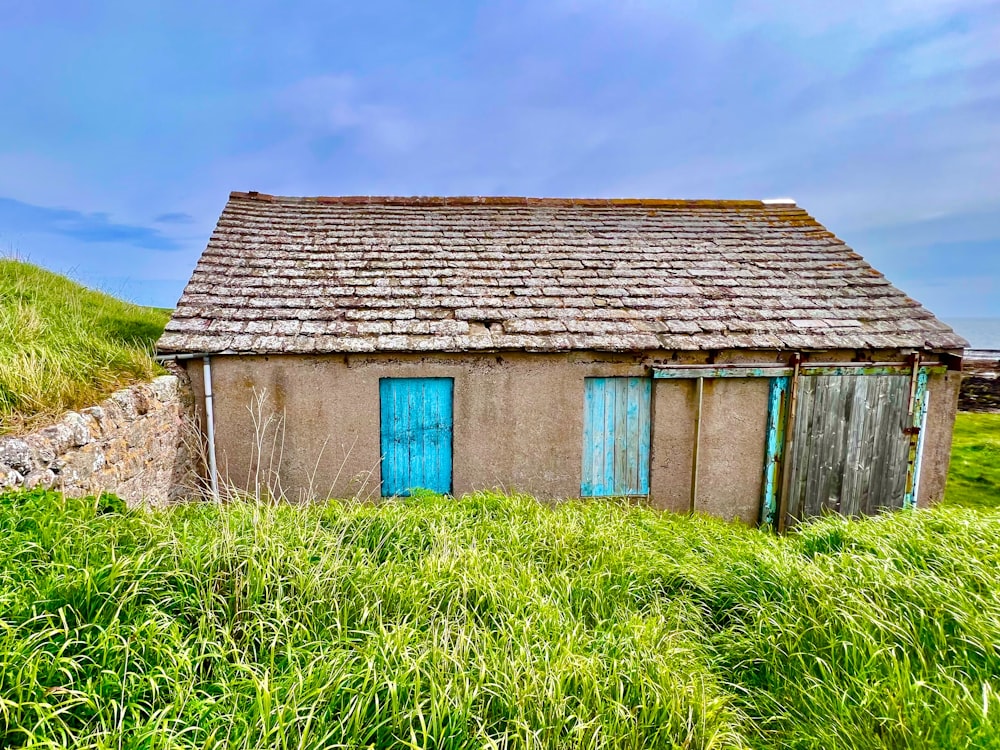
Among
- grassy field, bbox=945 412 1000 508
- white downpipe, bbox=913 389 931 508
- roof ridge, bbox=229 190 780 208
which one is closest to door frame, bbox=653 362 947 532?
white downpipe, bbox=913 389 931 508

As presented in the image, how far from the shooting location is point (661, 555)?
4426 millimetres

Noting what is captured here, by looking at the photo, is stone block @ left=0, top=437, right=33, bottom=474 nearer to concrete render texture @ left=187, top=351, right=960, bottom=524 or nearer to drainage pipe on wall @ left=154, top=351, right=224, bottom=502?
concrete render texture @ left=187, top=351, right=960, bottom=524

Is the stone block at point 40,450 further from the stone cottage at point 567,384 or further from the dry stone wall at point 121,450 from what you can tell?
the stone cottage at point 567,384

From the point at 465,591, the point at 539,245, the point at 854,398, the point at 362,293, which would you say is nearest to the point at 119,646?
the point at 465,591

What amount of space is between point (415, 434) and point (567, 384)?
90.4 inches

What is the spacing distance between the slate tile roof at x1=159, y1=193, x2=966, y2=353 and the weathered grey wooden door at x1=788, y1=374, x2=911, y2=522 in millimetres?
700

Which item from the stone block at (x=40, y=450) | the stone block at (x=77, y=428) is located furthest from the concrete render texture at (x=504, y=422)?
the stone block at (x=40, y=450)

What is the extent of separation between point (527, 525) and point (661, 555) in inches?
51.0

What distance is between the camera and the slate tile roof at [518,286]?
6.73m

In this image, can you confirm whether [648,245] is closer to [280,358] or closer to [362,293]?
[362,293]

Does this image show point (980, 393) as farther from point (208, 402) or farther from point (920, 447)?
point (208, 402)

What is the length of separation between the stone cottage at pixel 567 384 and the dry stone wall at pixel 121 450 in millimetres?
396

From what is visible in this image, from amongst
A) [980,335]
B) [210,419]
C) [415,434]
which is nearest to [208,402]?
[210,419]

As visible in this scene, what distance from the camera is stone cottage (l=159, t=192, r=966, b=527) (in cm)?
662
